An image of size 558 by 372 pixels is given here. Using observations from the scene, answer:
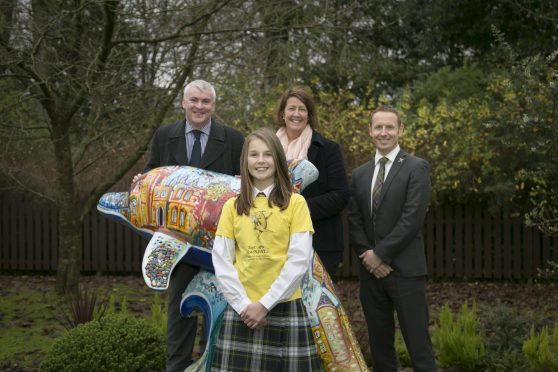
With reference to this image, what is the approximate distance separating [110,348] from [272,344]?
1836 millimetres

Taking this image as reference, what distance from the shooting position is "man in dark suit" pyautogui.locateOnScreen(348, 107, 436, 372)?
405cm

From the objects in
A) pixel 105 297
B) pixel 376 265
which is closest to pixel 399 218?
pixel 376 265

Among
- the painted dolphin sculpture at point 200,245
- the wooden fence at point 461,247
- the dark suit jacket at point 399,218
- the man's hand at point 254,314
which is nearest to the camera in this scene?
the man's hand at point 254,314

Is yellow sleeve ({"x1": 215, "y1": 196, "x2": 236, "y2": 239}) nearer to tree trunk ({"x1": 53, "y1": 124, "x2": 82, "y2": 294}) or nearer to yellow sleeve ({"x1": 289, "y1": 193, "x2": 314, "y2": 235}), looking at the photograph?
yellow sleeve ({"x1": 289, "y1": 193, "x2": 314, "y2": 235})

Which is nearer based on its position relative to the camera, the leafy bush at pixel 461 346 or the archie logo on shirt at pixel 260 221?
the archie logo on shirt at pixel 260 221

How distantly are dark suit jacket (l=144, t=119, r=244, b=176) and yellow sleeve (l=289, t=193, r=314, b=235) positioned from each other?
3.25 ft

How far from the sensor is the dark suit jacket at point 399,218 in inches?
158

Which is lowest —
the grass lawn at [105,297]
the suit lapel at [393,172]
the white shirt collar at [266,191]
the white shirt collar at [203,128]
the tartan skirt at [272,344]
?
the grass lawn at [105,297]

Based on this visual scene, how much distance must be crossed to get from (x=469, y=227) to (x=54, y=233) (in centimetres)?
702

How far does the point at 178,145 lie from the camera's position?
14.0 ft

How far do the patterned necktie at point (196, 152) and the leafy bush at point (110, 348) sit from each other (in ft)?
4.77

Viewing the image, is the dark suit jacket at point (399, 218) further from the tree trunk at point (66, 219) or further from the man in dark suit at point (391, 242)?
the tree trunk at point (66, 219)

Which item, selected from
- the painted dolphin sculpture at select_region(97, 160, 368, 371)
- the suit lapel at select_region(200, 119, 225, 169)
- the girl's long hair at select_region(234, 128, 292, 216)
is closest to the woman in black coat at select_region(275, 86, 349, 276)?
the suit lapel at select_region(200, 119, 225, 169)

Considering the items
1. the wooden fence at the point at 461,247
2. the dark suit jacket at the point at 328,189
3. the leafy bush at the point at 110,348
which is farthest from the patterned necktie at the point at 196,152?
the wooden fence at the point at 461,247
